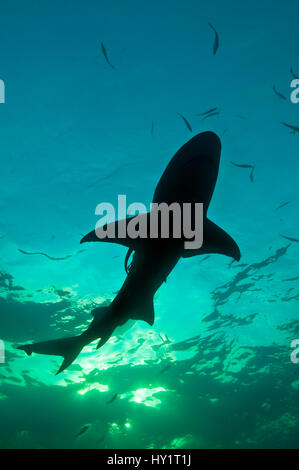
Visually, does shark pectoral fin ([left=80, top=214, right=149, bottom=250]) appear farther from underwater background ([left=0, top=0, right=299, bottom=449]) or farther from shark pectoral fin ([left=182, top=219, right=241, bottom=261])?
underwater background ([left=0, top=0, right=299, bottom=449])

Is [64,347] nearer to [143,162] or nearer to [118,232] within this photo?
[118,232]

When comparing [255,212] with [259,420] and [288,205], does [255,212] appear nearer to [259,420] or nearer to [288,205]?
[288,205]

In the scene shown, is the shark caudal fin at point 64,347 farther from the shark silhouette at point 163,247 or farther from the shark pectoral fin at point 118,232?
the shark pectoral fin at point 118,232

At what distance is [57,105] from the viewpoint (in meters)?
9.44

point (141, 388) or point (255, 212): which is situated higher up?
point (255, 212)

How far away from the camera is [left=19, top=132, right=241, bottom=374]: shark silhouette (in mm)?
3320

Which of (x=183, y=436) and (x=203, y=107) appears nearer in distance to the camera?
(x=203, y=107)

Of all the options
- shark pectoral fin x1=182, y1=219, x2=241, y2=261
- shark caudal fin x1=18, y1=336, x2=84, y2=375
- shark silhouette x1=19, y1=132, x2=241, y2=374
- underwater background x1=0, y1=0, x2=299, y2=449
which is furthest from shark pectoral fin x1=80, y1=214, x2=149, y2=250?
underwater background x1=0, y1=0, x2=299, y2=449

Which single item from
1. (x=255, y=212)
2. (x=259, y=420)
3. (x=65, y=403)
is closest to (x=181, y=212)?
(x=255, y=212)

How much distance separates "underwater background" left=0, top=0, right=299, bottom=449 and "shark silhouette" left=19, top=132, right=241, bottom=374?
6.54 meters

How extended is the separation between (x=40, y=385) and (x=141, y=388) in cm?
837

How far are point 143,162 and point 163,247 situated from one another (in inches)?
278

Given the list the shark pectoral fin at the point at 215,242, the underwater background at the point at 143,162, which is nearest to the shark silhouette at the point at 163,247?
the shark pectoral fin at the point at 215,242

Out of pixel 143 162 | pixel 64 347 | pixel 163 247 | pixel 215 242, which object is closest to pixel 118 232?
pixel 163 247
